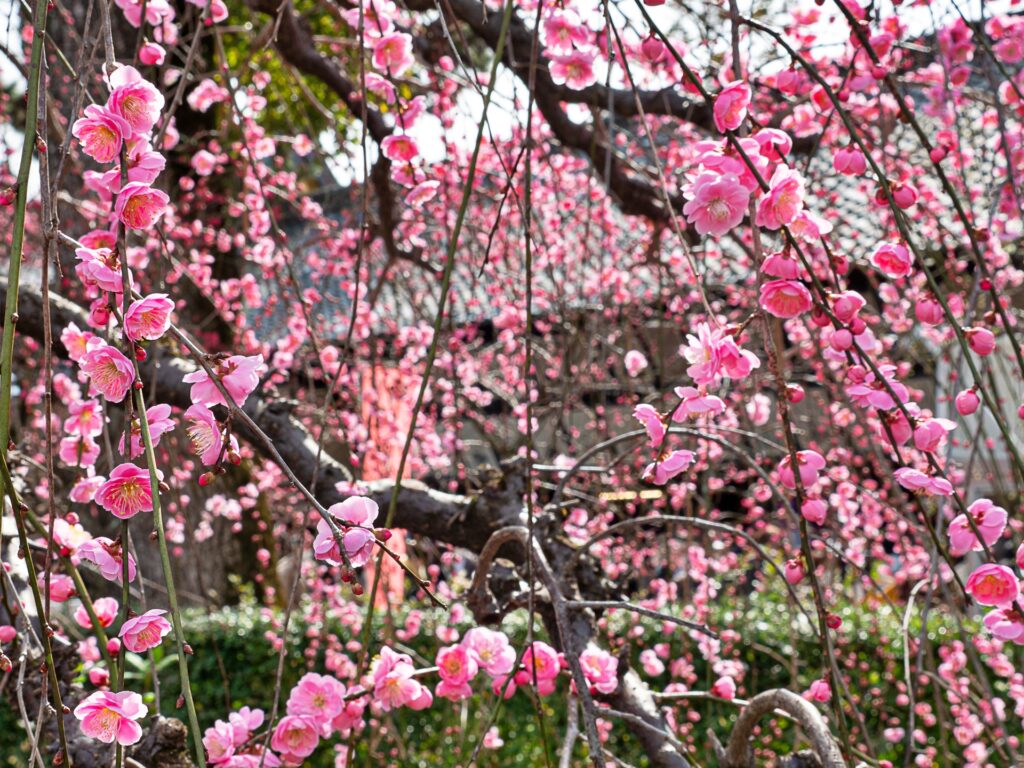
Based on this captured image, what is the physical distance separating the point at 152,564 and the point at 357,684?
3.97 m

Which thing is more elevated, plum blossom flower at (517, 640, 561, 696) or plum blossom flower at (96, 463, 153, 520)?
plum blossom flower at (96, 463, 153, 520)

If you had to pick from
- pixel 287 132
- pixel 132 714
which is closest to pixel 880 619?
pixel 132 714

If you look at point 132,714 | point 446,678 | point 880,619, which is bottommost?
point 880,619

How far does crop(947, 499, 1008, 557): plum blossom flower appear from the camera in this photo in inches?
43.7

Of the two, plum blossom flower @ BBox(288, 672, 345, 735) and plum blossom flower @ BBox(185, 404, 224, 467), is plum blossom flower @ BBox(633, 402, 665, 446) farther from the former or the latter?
plum blossom flower @ BBox(288, 672, 345, 735)

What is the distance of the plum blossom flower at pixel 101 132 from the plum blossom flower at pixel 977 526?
0.92 meters

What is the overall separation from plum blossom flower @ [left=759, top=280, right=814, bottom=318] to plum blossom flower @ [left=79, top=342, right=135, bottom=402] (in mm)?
599

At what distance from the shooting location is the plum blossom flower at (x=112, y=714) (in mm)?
827

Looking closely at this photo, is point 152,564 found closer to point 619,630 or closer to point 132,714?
point 619,630


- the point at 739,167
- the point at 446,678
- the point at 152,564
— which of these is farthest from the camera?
the point at 152,564

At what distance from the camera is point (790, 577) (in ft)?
3.73

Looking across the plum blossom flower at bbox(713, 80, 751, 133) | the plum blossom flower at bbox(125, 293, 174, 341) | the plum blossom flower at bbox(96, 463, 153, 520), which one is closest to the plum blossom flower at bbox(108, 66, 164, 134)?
the plum blossom flower at bbox(125, 293, 174, 341)

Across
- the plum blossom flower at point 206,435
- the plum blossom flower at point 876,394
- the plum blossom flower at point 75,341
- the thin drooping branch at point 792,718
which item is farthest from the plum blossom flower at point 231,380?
the thin drooping branch at point 792,718

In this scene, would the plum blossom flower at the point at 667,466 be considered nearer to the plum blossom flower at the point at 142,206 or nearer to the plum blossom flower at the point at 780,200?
the plum blossom flower at the point at 780,200
